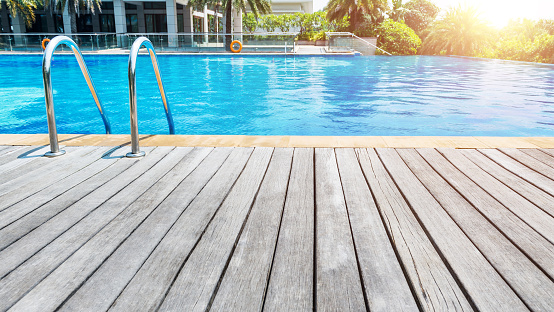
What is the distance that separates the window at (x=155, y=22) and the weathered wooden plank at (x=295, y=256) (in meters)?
30.7

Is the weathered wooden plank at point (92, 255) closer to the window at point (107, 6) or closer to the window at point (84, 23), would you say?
the window at point (107, 6)

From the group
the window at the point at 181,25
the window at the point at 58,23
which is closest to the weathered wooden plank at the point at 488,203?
the window at the point at 181,25

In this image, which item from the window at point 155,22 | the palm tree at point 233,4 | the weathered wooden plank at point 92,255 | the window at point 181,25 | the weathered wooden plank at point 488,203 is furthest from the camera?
the window at point 181,25

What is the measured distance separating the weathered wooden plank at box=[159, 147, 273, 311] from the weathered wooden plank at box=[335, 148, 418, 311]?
0.52 metres

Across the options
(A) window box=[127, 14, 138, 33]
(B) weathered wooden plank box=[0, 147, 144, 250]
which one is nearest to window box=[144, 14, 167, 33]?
(A) window box=[127, 14, 138, 33]

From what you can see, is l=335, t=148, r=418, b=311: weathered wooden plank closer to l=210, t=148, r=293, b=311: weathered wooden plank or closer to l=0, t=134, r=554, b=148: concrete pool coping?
l=210, t=148, r=293, b=311: weathered wooden plank

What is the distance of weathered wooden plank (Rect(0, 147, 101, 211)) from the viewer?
2.14 meters

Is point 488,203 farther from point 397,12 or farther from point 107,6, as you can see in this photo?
point 397,12

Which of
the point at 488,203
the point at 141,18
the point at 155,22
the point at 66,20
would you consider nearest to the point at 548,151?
the point at 488,203

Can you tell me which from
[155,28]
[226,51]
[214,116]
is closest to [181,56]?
[226,51]

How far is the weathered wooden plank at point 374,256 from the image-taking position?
4.23 feet

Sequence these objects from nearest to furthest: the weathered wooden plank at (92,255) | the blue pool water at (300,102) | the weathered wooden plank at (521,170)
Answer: the weathered wooden plank at (92,255), the weathered wooden plank at (521,170), the blue pool water at (300,102)

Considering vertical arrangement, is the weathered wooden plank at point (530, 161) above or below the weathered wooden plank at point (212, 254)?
above

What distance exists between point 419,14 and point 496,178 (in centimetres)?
4387
